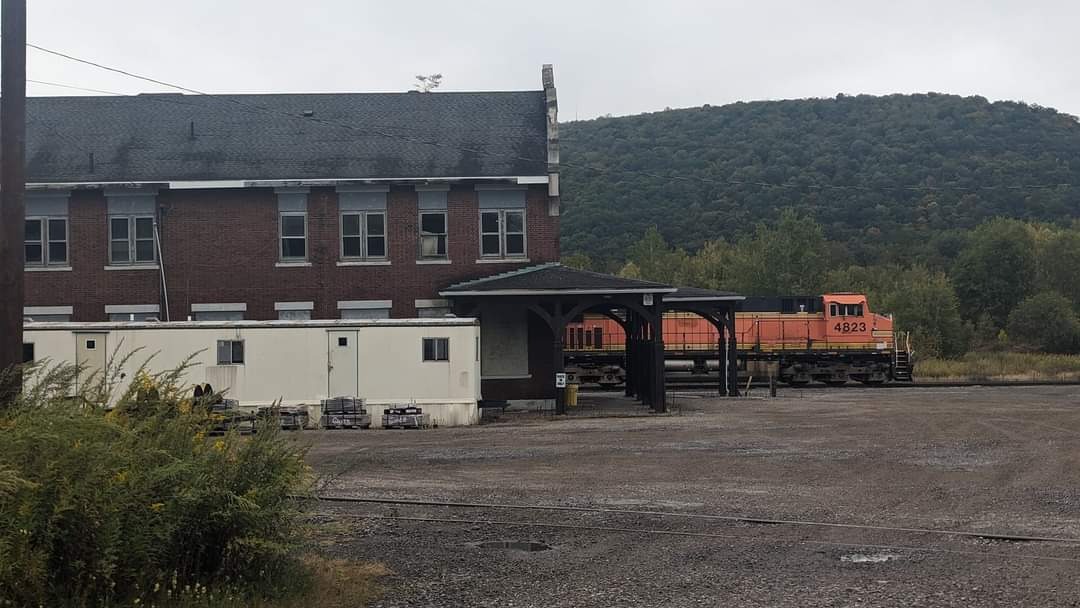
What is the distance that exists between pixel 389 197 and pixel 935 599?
80.4 ft

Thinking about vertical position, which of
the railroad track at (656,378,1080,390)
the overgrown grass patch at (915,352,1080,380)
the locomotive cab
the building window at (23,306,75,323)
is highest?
the building window at (23,306,75,323)

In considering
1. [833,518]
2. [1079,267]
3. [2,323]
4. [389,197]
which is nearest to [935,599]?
[833,518]

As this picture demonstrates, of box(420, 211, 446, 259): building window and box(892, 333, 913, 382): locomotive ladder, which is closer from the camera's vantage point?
box(420, 211, 446, 259): building window

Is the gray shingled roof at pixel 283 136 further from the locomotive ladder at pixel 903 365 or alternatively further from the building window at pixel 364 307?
the locomotive ladder at pixel 903 365

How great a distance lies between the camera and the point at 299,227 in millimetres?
31391

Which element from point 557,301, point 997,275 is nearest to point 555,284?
point 557,301

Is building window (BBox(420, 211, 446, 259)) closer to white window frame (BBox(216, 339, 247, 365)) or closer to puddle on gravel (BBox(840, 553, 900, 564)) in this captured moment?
white window frame (BBox(216, 339, 247, 365))

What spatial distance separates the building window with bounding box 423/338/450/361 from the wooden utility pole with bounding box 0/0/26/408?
1611 cm

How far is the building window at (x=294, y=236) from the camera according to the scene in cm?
3133

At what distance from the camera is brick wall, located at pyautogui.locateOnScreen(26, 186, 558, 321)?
31109 mm

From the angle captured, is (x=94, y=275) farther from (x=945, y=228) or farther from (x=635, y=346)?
(x=945, y=228)

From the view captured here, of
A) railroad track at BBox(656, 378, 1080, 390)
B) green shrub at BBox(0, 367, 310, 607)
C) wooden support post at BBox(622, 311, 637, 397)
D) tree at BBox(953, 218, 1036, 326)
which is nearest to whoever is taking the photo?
green shrub at BBox(0, 367, 310, 607)

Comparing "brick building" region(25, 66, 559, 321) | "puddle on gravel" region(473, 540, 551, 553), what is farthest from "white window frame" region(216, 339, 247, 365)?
"puddle on gravel" region(473, 540, 551, 553)

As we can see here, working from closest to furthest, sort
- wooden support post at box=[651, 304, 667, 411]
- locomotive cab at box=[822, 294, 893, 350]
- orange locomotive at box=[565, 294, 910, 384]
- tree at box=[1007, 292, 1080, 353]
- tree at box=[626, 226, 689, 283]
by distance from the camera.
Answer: wooden support post at box=[651, 304, 667, 411]
orange locomotive at box=[565, 294, 910, 384]
locomotive cab at box=[822, 294, 893, 350]
tree at box=[1007, 292, 1080, 353]
tree at box=[626, 226, 689, 283]
